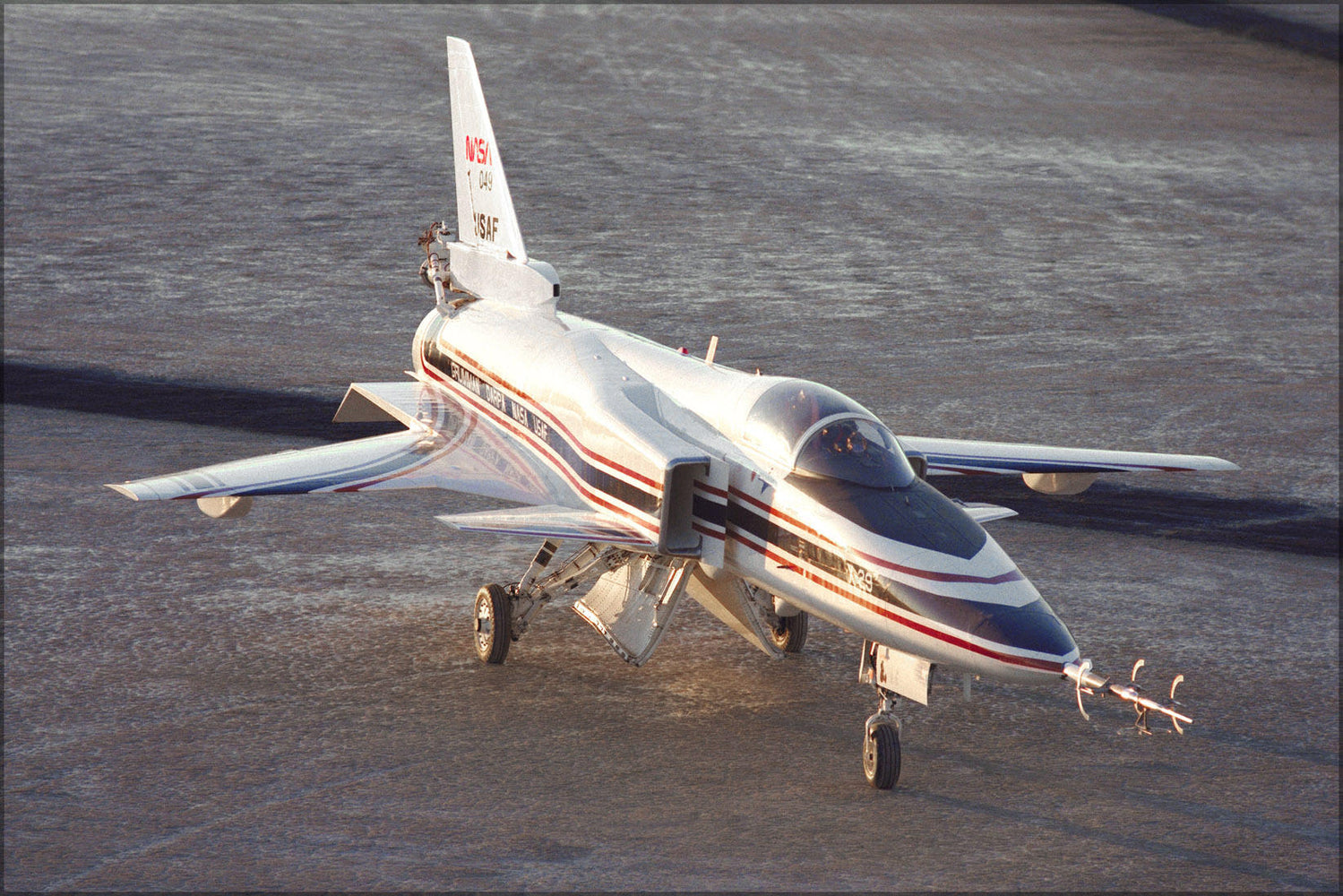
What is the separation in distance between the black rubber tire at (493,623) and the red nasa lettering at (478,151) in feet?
17.9

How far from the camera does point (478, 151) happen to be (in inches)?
696

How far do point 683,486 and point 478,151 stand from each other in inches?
253

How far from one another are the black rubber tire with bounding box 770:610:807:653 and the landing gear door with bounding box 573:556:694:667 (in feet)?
5.25

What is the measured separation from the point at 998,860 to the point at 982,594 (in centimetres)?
188

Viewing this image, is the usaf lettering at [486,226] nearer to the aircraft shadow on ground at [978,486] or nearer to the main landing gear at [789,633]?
the aircraft shadow on ground at [978,486]

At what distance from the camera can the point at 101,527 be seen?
688 inches

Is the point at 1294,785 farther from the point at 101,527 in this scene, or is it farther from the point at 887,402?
the point at 101,527

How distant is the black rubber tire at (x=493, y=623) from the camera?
14297mm

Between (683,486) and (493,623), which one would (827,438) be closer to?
(683,486)

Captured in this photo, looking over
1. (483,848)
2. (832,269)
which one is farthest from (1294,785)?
(832,269)

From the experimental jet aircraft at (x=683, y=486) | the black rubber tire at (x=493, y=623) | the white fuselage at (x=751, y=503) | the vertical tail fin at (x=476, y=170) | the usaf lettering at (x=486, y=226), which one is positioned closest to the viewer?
the white fuselage at (x=751, y=503)

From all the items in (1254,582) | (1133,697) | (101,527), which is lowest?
(101,527)

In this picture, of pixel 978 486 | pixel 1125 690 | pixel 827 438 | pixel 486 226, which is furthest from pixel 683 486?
pixel 978 486

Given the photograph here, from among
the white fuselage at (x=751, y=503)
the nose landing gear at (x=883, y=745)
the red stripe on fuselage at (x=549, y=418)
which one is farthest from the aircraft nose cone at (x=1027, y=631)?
the red stripe on fuselage at (x=549, y=418)
